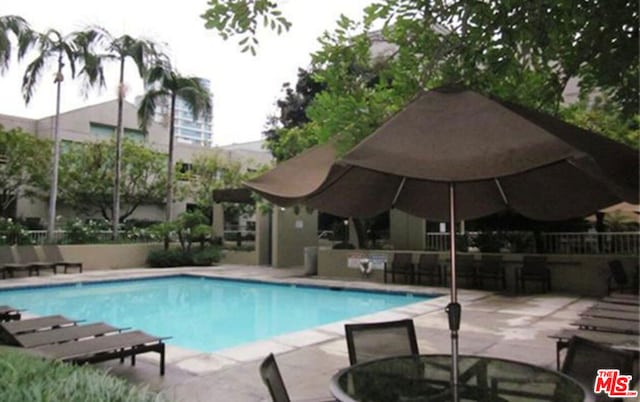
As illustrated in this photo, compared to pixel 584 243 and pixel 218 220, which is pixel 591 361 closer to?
pixel 584 243

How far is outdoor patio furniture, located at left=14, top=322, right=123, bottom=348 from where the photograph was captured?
5.17 metres

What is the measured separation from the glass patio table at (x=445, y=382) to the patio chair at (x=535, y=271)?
975cm

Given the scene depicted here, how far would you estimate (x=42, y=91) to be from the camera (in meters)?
18.1

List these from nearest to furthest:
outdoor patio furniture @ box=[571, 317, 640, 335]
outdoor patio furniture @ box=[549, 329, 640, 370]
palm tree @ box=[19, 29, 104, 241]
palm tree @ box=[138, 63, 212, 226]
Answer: outdoor patio furniture @ box=[549, 329, 640, 370] → outdoor patio furniture @ box=[571, 317, 640, 335] → palm tree @ box=[19, 29, 104, 241] → palm tree @ box=[138, 63, 212, 226]

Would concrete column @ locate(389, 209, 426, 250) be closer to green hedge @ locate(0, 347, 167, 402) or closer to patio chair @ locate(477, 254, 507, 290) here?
patio chair @ locate(477, 254, 507, 290)

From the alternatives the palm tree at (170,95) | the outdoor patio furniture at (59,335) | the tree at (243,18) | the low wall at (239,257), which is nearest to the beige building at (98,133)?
the palm tree at (170,95)

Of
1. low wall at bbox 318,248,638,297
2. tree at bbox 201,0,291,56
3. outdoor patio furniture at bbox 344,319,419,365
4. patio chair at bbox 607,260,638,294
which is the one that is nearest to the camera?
outdoor patio furniture at bbox 344,319,419,365

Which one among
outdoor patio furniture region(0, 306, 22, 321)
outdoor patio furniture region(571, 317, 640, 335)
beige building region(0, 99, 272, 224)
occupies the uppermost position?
beige building region(0, 99, 272, 224)

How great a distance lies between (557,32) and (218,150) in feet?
88.5

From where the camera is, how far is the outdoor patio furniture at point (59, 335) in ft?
17.0

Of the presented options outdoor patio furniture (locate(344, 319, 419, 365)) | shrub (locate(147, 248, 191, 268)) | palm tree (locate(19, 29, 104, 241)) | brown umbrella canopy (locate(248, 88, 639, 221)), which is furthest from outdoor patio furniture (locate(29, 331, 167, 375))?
palm tree (locate(19, 29, 104, 241))

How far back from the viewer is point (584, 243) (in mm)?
13156

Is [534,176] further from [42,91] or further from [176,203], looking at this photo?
[176,203]

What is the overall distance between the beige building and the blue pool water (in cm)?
1215
